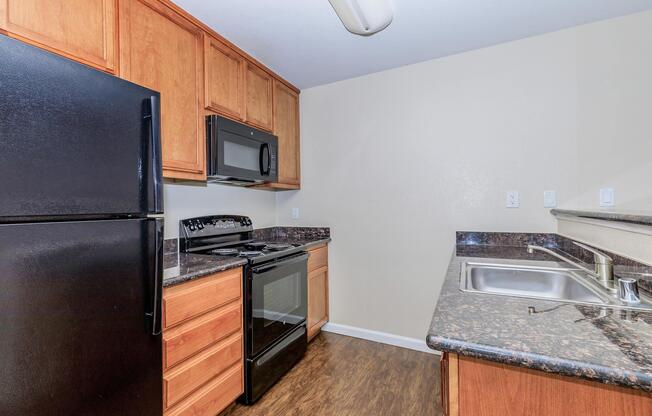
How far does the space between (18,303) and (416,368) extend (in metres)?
2.22

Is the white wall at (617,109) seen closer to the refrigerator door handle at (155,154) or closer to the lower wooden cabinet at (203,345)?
the lower wooden cabinet at (203,345)

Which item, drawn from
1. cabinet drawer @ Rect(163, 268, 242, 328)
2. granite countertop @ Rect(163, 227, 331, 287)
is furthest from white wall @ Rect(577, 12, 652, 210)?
cabinet drawer @ Rect(163, 268, 242, 328)

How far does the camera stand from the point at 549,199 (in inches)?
82.1

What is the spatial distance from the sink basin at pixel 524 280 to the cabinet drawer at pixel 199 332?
1.21m

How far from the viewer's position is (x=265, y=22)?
6.16 ft

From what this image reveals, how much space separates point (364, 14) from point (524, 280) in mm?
1634

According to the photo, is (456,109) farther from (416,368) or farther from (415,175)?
(416,368)

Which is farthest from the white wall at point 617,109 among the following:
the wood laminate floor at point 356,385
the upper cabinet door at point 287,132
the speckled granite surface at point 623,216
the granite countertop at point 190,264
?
the upper cabinet door at point 287,132

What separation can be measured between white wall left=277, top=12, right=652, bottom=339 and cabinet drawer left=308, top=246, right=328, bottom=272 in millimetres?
84

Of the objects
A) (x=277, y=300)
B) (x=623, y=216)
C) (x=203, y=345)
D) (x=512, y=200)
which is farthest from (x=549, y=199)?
(x=203, y=345)

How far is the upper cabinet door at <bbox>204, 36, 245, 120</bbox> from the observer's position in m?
1.93

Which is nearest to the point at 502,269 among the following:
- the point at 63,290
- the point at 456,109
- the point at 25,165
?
the point at 456,109

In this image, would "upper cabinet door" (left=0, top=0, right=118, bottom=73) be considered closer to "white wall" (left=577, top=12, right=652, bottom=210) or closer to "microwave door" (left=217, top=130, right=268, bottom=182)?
"microwave door" (left=217, top=130, right=268, bottom=182)

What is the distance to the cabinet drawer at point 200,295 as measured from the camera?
1351 mm
